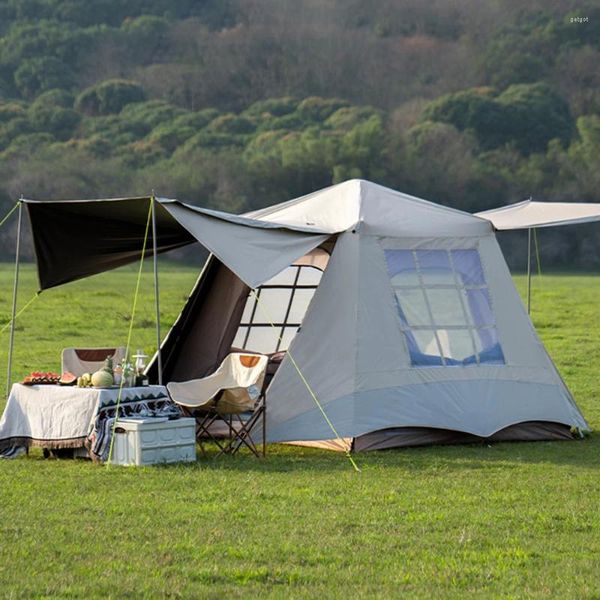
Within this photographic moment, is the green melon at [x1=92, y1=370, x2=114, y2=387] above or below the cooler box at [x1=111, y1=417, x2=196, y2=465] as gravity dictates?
above

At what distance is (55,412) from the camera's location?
24.3 feet

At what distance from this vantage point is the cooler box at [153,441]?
273 inches

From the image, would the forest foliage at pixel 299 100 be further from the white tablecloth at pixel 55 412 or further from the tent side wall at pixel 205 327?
the white tablecloth at pixel 55 412

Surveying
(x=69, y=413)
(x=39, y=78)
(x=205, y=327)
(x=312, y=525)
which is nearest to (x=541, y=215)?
(x=205, y=327)

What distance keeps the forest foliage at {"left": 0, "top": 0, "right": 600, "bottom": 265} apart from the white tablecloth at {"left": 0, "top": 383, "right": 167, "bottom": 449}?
97.7 ft

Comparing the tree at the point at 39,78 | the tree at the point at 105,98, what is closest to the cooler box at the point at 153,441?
the tree at the point at 105,98

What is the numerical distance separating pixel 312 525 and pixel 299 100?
54.0m

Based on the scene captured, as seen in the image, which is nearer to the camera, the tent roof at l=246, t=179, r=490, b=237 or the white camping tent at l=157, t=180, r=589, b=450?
the white camping tent at l=157, t=180, r=589, b=450

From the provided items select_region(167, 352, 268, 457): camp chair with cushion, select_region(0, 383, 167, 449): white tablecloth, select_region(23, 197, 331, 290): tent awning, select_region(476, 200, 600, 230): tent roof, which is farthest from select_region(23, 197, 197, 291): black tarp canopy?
select_region(476, 200, 600, 230): tent roof

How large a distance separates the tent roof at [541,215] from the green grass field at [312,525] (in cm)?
134

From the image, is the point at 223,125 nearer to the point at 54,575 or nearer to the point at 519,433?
the point at 519,433

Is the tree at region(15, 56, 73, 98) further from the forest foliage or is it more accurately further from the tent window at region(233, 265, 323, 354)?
the tent window at region(233, 265, 323, 354)

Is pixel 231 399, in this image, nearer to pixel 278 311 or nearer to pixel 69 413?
pixel 69 413

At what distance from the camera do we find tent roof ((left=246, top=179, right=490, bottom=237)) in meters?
8.12
